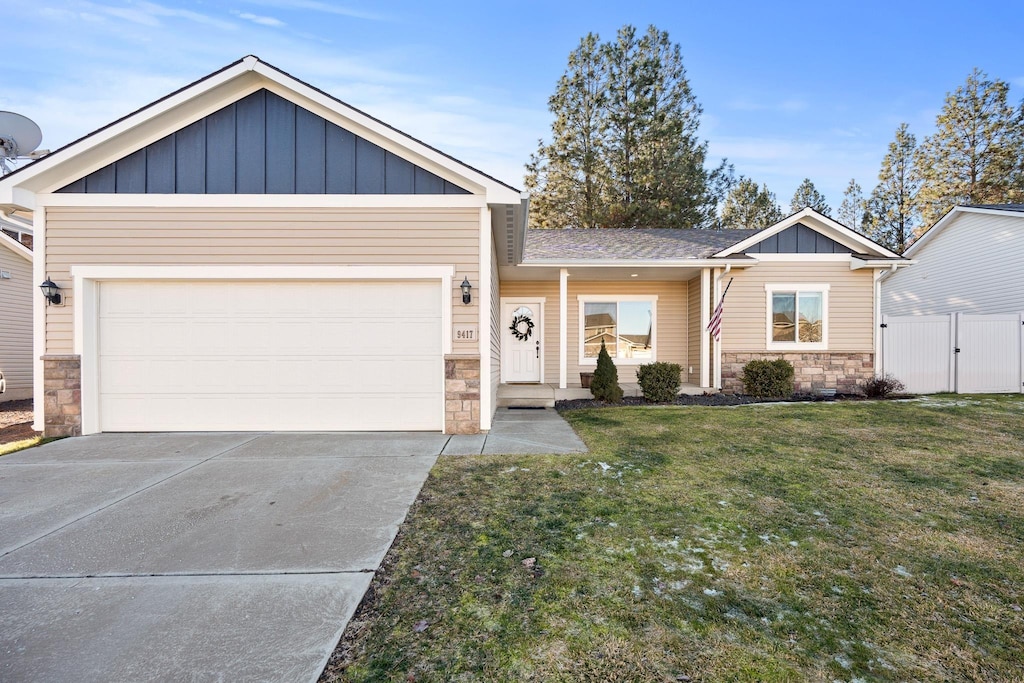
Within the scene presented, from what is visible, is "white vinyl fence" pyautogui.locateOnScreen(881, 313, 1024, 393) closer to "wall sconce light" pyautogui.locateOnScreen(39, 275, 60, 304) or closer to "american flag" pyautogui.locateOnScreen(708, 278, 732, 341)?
"american flag" pyautogui.locateOnScreen(708, 278, 732, 341)

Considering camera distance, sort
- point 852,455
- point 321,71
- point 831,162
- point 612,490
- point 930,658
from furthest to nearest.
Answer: point 831,162 < point 321,71 < point 852,455 < point 612,490 < point 930,658

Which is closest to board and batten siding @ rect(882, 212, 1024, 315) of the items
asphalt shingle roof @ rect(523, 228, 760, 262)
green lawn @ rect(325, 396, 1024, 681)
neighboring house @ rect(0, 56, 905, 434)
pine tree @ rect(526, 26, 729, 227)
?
asphalt shingle roof @ rect(523, 228, 760, 262)

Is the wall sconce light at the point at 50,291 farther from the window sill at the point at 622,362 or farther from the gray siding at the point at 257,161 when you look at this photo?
the window sill at the point at 622,362

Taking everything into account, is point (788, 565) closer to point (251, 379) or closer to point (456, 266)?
point (456, 266)

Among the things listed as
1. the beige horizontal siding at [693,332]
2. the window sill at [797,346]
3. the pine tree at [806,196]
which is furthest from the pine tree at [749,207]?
the window sill at [797,346]

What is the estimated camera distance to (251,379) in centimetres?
621

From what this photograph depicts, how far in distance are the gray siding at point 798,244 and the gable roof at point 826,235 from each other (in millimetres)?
76

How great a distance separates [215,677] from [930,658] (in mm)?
2768

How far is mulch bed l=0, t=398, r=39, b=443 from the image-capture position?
6132 millimetres

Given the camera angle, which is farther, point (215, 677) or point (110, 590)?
point (110, 590)

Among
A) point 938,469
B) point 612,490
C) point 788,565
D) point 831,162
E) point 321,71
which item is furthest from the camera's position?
point 831,162

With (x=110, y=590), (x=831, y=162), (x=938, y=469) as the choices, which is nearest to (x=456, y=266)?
(x=110, y=590)

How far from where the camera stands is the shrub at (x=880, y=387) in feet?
31.3

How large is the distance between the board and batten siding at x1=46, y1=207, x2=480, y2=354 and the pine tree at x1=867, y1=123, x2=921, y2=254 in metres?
25.1
